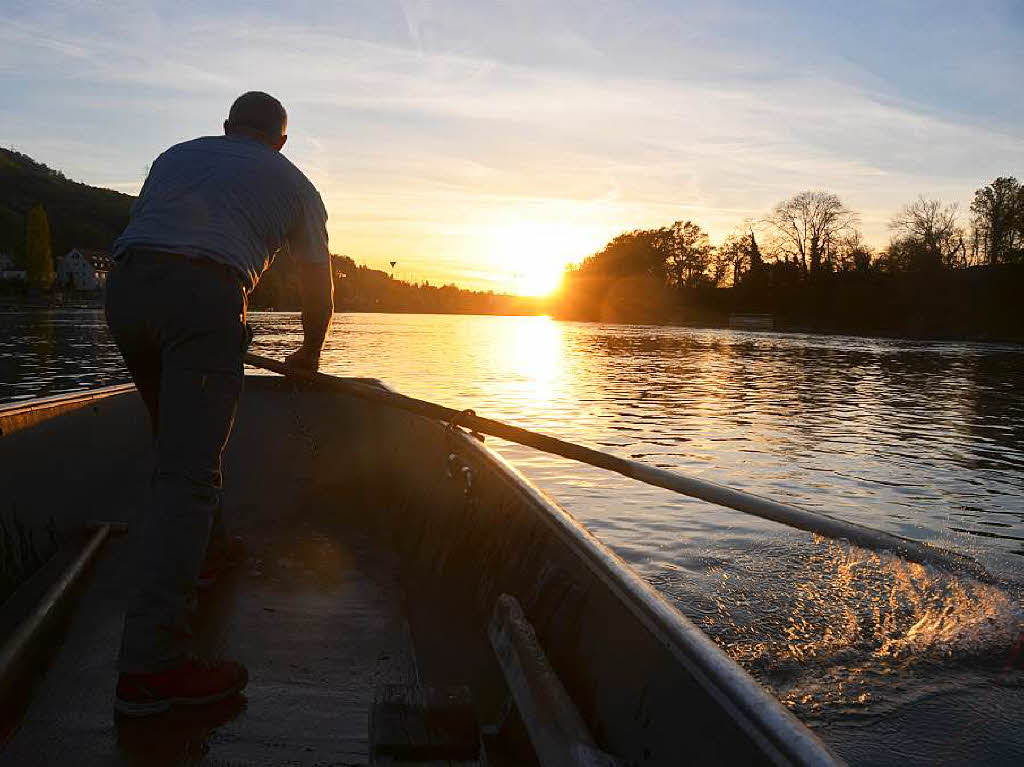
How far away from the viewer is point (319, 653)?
128 inches

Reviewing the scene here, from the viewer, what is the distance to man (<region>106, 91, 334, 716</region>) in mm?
2574

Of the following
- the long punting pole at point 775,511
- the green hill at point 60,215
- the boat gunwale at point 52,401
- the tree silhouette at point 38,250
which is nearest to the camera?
the long punting pole at point 775,511

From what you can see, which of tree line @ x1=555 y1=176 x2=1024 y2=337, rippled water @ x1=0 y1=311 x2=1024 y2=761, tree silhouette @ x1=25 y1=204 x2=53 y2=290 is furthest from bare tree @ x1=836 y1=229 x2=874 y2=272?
tree silhouette @ x1=25 y1=204 x2=53 y2=290

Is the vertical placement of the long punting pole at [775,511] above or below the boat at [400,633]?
above

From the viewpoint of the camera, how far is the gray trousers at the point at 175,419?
257 cm

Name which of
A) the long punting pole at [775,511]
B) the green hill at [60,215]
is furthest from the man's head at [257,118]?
A: the green hill at [60,215]

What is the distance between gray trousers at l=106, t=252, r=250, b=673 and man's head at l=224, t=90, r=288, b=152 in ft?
2.18

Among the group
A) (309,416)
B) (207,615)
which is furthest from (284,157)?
(309,416)

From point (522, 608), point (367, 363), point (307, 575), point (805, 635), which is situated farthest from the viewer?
point (367, 363)

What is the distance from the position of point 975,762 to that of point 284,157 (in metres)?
4.54

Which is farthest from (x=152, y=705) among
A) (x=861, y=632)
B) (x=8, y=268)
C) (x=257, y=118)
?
(x=8, y=268)

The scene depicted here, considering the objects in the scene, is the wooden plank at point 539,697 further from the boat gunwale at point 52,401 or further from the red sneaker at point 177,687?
the boat gunwale at point 52,401

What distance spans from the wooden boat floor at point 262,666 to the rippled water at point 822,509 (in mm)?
2655

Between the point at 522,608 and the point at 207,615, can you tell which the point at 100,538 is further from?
the point at 522,608
